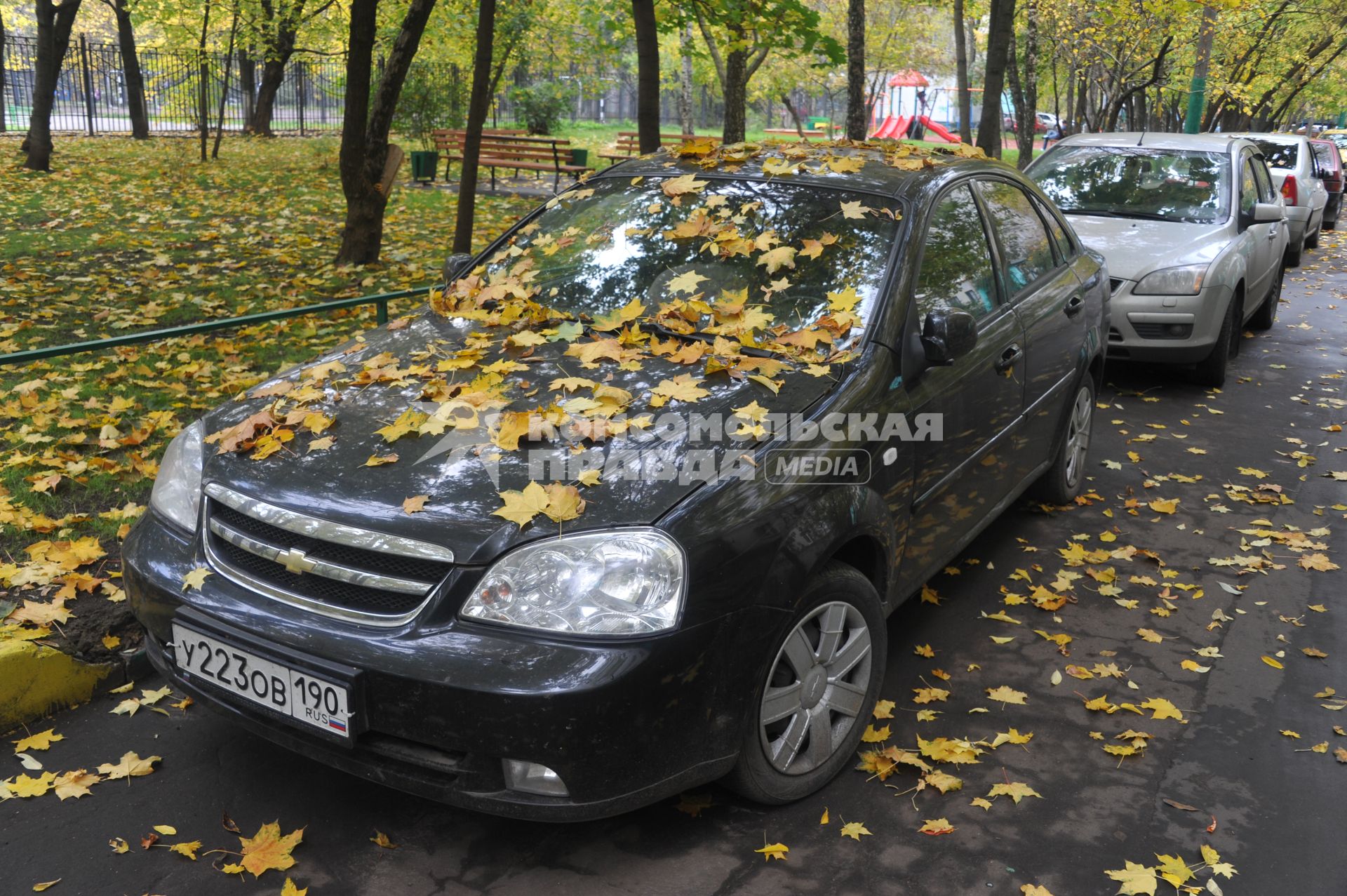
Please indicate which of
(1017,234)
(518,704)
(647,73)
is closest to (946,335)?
(1017,234)

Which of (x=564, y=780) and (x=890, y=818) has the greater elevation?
(x=564, y=780)

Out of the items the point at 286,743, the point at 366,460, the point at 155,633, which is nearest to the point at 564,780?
the point at 286,743

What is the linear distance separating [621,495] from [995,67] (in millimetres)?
11515

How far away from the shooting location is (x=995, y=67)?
12.8 metres

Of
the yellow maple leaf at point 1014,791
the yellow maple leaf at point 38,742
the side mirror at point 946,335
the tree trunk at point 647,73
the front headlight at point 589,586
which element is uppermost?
the tree trunk at point 647,73

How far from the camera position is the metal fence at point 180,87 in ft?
84.9

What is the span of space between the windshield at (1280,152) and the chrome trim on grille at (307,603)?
16.5 meters

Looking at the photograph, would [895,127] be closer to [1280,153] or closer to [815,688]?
[1280,153]

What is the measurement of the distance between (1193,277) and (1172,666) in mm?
4395

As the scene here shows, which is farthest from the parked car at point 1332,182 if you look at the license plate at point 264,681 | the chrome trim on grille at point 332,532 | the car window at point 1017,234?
the license plate at point 264,681

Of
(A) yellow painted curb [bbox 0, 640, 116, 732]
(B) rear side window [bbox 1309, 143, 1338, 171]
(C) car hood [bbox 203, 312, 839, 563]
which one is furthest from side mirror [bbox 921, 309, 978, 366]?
(B) rear side window [bbox 1309, 143, 1338, 171]

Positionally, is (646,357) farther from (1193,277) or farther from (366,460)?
(1193,277)

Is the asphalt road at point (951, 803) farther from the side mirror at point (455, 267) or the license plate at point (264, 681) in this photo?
the side mirror at point (455, 267)

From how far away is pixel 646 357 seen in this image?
3555 millimetres
